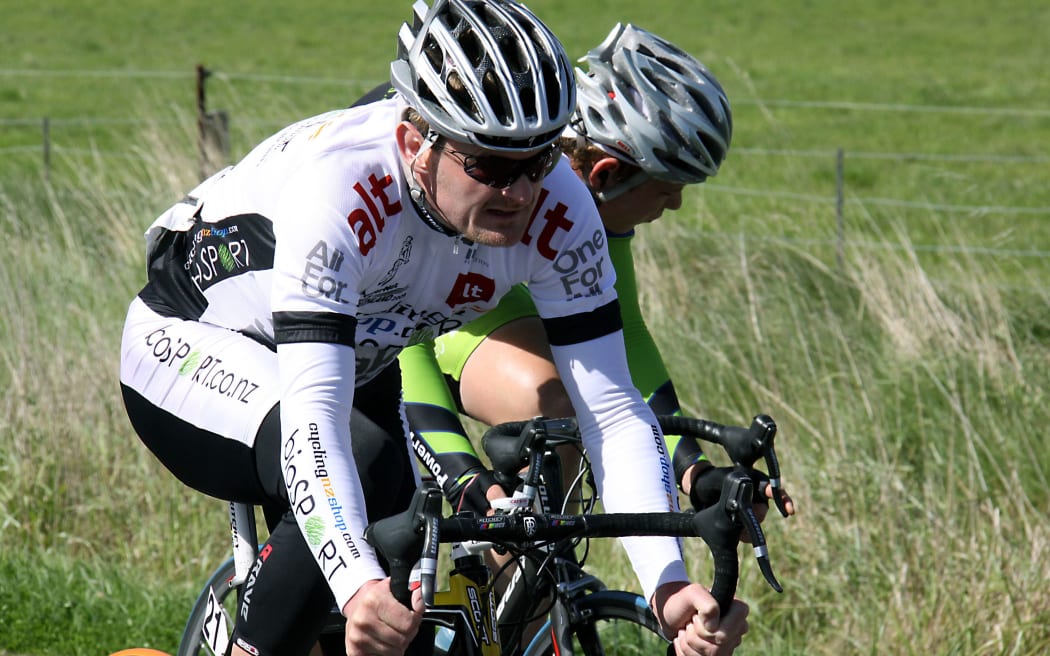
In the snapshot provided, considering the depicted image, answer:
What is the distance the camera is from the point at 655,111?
355 cm

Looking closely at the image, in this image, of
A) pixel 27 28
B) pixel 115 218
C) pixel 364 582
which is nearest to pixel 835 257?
pixel 115 218

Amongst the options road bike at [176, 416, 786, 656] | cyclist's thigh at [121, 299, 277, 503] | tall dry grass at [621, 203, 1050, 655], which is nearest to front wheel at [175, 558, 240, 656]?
road bike at [176, 416, 786, 656]

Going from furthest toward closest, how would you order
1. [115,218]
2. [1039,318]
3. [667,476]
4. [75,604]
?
[115,218]
[1039,318]
[75,604]
[667,476]

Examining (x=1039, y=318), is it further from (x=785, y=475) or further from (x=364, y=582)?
(x=364, y=582)

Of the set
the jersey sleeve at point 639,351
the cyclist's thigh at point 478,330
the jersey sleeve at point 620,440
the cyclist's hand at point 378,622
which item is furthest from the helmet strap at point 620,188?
the cyclist's hand at point 378,622

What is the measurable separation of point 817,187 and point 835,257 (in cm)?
583

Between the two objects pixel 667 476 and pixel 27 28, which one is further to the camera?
pixel 27 28

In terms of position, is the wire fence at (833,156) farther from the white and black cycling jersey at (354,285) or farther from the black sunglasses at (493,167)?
the black sunglasses at (493,167)

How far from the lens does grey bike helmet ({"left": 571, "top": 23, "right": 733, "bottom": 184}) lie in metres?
3.53

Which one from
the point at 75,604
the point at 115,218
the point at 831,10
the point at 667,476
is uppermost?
the point at 831,10

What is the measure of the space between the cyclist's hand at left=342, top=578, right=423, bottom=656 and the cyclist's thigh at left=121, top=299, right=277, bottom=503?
556 mm

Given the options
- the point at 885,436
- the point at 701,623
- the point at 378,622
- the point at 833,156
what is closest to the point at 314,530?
the point at 378,622

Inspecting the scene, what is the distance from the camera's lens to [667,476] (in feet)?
9.28

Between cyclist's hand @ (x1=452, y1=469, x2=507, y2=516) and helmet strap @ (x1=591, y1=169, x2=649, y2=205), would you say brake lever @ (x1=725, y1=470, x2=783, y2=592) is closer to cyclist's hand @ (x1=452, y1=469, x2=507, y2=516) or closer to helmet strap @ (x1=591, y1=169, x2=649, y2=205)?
cyclist's hand @ (x1=452, y1=469, x2=507, y2=516)
